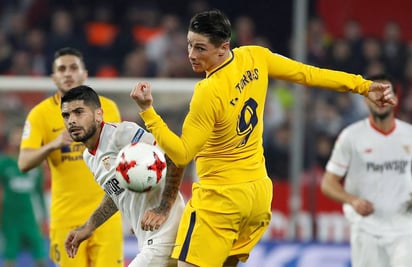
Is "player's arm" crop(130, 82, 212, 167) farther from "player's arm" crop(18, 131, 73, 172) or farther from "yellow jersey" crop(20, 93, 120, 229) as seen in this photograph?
"yellow jersey" crop(20, 93, 120, 229)

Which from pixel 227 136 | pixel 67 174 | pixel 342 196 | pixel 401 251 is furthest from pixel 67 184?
pixel 401 251

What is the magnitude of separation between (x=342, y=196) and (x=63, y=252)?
241 cm

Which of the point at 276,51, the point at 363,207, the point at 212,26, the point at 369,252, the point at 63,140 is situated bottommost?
the point at 369,252

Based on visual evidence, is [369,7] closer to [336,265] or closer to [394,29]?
[394,29]

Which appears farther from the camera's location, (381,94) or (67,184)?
(67,184)

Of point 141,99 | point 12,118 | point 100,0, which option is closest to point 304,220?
point 12,118

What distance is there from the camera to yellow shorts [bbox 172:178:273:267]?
21.4 ft

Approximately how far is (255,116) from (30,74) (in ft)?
27.7

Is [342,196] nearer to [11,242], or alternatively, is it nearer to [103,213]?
[103,213]

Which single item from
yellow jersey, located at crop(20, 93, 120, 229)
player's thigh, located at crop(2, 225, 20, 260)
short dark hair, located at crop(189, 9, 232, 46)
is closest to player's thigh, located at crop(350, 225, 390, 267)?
yellow jersey, located at crop(20, 93, 120, 229)

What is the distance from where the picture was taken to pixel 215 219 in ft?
21.5

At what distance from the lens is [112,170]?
6891mm

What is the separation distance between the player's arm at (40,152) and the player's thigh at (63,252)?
0.57 m

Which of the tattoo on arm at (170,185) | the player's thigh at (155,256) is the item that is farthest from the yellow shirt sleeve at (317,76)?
the player's thigh at (155,256)
